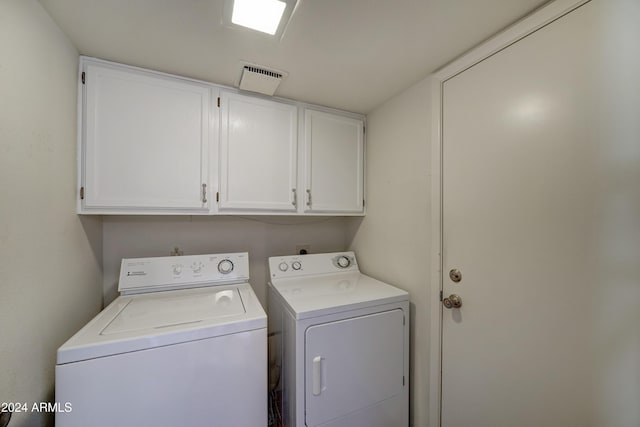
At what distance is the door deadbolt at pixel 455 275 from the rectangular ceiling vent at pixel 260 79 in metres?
1.43

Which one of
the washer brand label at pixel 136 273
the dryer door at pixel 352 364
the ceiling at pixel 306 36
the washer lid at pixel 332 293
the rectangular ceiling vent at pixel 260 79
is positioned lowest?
the dryer door at pixel 352 364

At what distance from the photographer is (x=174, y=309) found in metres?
1.17

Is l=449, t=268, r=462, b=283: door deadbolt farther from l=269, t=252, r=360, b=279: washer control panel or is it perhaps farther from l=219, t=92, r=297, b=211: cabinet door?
l=219, t=92, r=297, b=211: cabinet door

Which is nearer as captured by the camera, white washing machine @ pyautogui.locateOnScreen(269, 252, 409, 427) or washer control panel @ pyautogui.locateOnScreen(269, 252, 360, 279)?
white washing machine @ pyautogui.locateOnScreen(269, 252, 409, 427)

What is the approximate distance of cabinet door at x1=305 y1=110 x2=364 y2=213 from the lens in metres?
1.72

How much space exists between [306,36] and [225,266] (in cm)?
138

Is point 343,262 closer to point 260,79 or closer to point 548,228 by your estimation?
point 548,228

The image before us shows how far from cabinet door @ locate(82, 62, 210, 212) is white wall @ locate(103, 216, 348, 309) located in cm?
37

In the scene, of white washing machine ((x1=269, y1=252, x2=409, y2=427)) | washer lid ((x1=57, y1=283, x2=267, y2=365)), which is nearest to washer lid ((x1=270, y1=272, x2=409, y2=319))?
white washing machine ((x1=269, y1=252, x2=409, y2=427))

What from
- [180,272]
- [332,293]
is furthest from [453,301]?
[180,272]

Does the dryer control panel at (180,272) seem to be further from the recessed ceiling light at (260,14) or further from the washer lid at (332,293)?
the recessed ceiling light at (260,14)

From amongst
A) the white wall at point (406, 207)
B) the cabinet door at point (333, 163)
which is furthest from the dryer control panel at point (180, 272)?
the white wall at point (406, 207)

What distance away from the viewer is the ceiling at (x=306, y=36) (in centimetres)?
92

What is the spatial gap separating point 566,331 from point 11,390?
6.13ft
